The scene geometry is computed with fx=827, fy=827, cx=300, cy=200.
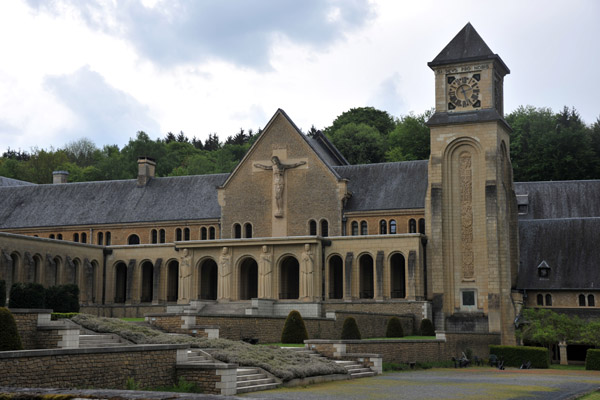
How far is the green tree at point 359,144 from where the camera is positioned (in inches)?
3967

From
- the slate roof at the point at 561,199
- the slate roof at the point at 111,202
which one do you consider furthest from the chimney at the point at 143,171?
the slate roof at the point at 561,199

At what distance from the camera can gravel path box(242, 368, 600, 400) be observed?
25.3m

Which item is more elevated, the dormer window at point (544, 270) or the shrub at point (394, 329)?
the dormer window at point (544, 270)

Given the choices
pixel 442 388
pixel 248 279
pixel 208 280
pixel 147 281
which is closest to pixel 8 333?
pixel 442 388

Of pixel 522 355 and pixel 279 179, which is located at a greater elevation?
pixel 279 179

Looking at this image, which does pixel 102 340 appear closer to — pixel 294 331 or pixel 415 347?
A: pixel 294 331

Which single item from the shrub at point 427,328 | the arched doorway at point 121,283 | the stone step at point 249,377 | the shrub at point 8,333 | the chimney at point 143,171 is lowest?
the stone step at point 249,377

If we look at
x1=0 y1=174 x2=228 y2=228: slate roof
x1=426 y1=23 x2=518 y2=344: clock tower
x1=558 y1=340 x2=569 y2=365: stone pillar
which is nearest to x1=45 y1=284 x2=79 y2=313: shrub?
x1=426 y1=23 x2=518 y2=344: clock tower

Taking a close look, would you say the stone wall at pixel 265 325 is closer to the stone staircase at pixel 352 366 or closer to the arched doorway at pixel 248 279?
the stone staircase at pixel 352 366

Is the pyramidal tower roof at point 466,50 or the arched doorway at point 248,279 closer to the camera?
the pyramidal tower roof at point 466,50

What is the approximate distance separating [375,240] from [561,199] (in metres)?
19.2

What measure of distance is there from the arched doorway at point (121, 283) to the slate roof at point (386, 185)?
63.0ft

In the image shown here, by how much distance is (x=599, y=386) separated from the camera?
30.3 m

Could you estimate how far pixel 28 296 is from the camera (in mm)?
42219
